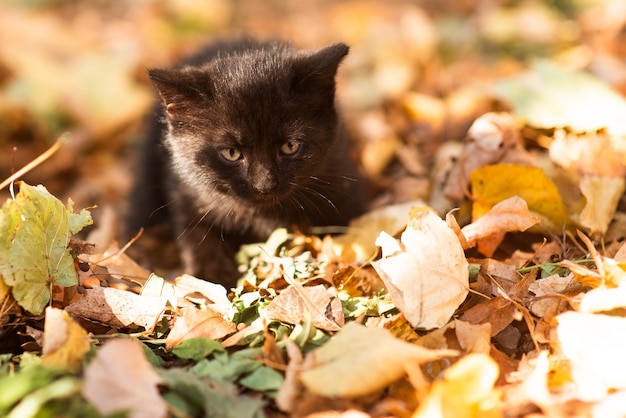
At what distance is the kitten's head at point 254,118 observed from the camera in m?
1.85

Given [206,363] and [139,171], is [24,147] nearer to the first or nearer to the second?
[139,171]

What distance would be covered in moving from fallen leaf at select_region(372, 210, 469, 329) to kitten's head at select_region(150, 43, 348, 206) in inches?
20.1

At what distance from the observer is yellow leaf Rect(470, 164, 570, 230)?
1.84 m

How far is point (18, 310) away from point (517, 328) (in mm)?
1211

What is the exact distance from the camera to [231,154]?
6.28 feet

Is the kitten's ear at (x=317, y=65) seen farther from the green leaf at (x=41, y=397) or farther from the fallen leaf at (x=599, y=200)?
the green leaf at (x=41, y=397)

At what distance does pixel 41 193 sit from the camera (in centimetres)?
150

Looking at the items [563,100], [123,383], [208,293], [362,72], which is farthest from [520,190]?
[362,72]

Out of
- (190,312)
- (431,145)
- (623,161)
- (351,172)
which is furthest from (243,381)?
(431,145)

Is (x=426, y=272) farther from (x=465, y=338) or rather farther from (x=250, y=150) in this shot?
(x=250, y=150)

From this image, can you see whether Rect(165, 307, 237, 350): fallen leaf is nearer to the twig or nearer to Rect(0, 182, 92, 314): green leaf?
Rect(0, 182, 92, 314): green leaf

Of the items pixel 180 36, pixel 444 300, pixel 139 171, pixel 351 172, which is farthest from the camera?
pixel 180 36

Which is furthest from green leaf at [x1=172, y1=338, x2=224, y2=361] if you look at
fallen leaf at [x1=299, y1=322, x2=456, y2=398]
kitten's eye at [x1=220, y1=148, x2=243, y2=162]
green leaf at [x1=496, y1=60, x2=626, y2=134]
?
green leaf at [x1=496, y1=60, x2=626, y2=134]

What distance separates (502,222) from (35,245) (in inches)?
47.7
